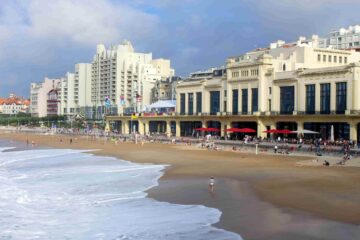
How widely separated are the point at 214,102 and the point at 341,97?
26.0m

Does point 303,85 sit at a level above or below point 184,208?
above

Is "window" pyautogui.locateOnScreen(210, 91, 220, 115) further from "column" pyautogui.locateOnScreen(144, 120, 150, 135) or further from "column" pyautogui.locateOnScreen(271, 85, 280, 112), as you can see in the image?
"column" pyautogui.locateOnScreen(144, 120, 150, 135)

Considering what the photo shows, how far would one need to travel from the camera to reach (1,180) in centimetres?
3409

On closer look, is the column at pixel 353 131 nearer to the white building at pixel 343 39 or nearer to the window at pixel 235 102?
the window at pixel 235 102

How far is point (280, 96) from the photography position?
67562 mm

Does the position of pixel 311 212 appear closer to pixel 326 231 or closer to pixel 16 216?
pixel 326 231

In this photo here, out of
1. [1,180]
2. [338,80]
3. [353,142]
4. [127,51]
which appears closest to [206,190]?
[1,180]

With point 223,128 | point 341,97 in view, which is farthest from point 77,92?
point 341,97

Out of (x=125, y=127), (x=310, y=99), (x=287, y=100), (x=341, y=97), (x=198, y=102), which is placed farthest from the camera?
(x=125, y=127)

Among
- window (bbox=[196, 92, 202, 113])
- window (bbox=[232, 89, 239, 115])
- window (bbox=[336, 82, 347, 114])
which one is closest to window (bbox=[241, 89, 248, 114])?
window (bbox=[232, 89, 239, 115])

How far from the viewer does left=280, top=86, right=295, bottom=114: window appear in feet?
215

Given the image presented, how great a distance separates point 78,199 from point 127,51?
477ft

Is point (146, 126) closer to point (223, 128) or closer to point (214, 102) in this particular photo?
point (214, 102)

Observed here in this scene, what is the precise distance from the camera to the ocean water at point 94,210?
60.7 ft
